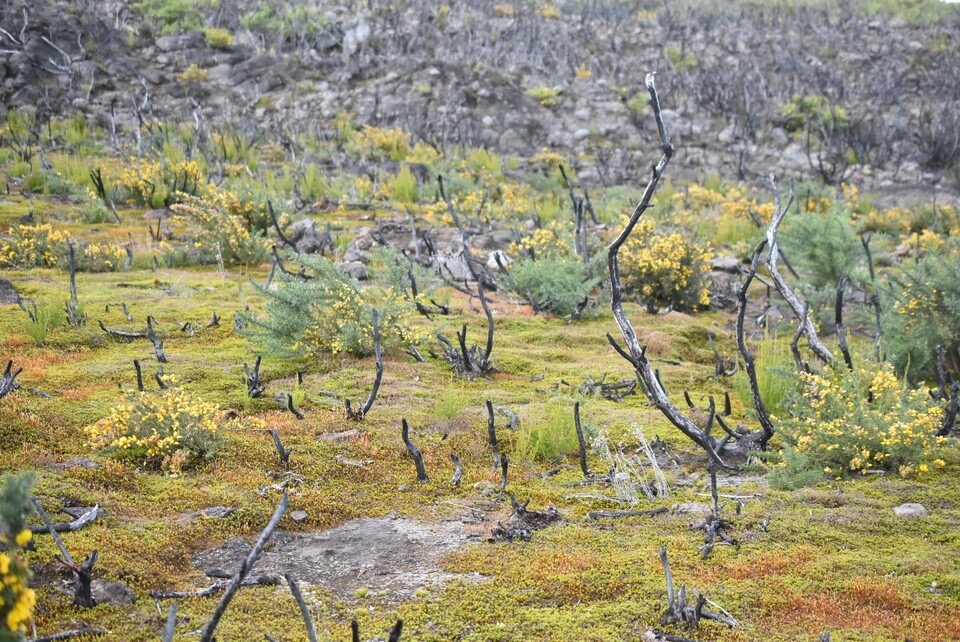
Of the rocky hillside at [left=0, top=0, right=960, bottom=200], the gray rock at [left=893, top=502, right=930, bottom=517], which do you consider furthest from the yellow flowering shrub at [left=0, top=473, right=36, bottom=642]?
the rocky hillside at [left=0, top=0, right=960, bottom=200]

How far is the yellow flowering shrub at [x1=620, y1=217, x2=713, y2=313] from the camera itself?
10570 millimetres

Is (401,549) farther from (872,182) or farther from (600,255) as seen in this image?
(872,182)

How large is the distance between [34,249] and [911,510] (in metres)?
11.0

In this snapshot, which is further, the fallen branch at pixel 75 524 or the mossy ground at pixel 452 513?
the fallen branch at pixel 75 524

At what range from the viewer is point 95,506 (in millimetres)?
3959

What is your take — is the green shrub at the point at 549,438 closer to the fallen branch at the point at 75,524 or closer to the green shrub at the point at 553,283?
the fallen branch at the point at 75,524

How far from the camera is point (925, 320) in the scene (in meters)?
7.33

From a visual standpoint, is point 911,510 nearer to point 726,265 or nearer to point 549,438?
point 549,438

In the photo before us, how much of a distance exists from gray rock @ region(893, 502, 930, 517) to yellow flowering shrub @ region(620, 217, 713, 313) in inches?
251

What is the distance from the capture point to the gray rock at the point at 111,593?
3.14 metres

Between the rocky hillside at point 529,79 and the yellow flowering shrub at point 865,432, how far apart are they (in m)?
15.6

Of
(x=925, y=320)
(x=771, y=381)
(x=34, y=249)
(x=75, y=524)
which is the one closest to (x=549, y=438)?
(x=771, y=381)

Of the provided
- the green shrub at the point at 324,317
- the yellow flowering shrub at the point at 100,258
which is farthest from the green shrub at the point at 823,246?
the yellow flowering shrub at the point at 100,258

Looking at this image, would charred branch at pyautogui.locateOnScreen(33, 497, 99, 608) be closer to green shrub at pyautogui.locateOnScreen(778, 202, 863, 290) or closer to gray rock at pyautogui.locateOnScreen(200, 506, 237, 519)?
gray rock at pyautogui.locateOnScreen(200, 506, 237, 519)
